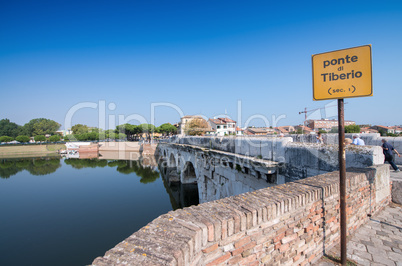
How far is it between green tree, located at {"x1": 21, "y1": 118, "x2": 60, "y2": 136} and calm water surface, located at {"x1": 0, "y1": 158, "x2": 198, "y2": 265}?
208 feet

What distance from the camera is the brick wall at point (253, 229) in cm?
146

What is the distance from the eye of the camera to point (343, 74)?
2.51m

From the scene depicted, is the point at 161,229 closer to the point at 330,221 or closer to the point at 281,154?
the point at 330,221

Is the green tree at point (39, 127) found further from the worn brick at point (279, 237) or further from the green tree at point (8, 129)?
the worn brick at point (279, 237)

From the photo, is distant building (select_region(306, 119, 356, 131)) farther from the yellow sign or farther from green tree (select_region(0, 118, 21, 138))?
green tree (select_region(0, 118, 21, 138))

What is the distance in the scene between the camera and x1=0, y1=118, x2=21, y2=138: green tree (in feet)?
253

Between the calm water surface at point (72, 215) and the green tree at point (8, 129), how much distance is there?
69.7 metres

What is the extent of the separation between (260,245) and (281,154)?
3492mm

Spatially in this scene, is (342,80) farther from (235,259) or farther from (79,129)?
(79,129)

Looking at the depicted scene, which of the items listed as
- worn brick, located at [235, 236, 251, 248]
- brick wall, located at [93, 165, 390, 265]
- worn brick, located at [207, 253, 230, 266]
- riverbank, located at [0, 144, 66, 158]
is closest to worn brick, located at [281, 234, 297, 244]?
brick wall, located at [93, 165, 390, 265]

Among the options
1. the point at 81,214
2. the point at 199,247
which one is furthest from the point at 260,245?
the point at 81,214

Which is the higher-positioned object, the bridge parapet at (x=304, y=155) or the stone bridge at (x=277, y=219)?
the bridge parapet at (x=304, y=155)

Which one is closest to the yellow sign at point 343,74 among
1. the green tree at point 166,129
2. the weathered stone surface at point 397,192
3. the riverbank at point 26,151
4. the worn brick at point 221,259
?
the worn brick at point 221,259

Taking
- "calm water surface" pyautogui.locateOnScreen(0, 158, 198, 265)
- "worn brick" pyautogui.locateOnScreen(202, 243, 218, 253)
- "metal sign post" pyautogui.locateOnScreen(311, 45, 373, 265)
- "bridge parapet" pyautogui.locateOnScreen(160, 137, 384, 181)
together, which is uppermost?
"metal sign post" pyautogui.locateOnScreen(311, 45, 373, 265)
